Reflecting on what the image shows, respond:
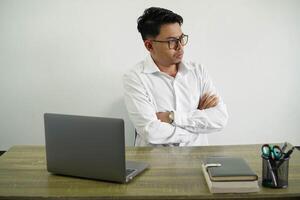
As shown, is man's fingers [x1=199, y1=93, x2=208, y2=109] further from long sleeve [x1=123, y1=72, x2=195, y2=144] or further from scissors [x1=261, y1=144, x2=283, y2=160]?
scissors [x1=261, y1=144, x2=283, y2=160]

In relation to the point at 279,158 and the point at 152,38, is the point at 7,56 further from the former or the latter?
the point at 279,158

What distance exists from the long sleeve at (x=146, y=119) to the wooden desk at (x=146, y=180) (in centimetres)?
25

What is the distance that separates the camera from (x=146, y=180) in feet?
5.03

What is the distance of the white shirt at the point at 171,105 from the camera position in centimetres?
224

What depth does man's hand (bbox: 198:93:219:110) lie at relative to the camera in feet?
8.12

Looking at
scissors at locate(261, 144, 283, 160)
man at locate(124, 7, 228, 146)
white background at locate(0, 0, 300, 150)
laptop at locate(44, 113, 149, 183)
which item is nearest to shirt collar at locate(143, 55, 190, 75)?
man at locate(124, 7, 228, 146)

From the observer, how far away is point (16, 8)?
2.94 metres

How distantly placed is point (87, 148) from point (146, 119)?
787mm

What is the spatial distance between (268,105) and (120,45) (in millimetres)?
1326

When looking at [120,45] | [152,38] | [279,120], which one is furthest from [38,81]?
[279,120]

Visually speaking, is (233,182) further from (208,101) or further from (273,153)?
(208,101)

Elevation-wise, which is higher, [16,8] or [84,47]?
[16,8]

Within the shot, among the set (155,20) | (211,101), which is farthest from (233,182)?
(155,20)

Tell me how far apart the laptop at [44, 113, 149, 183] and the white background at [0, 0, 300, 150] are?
4.86 feet
